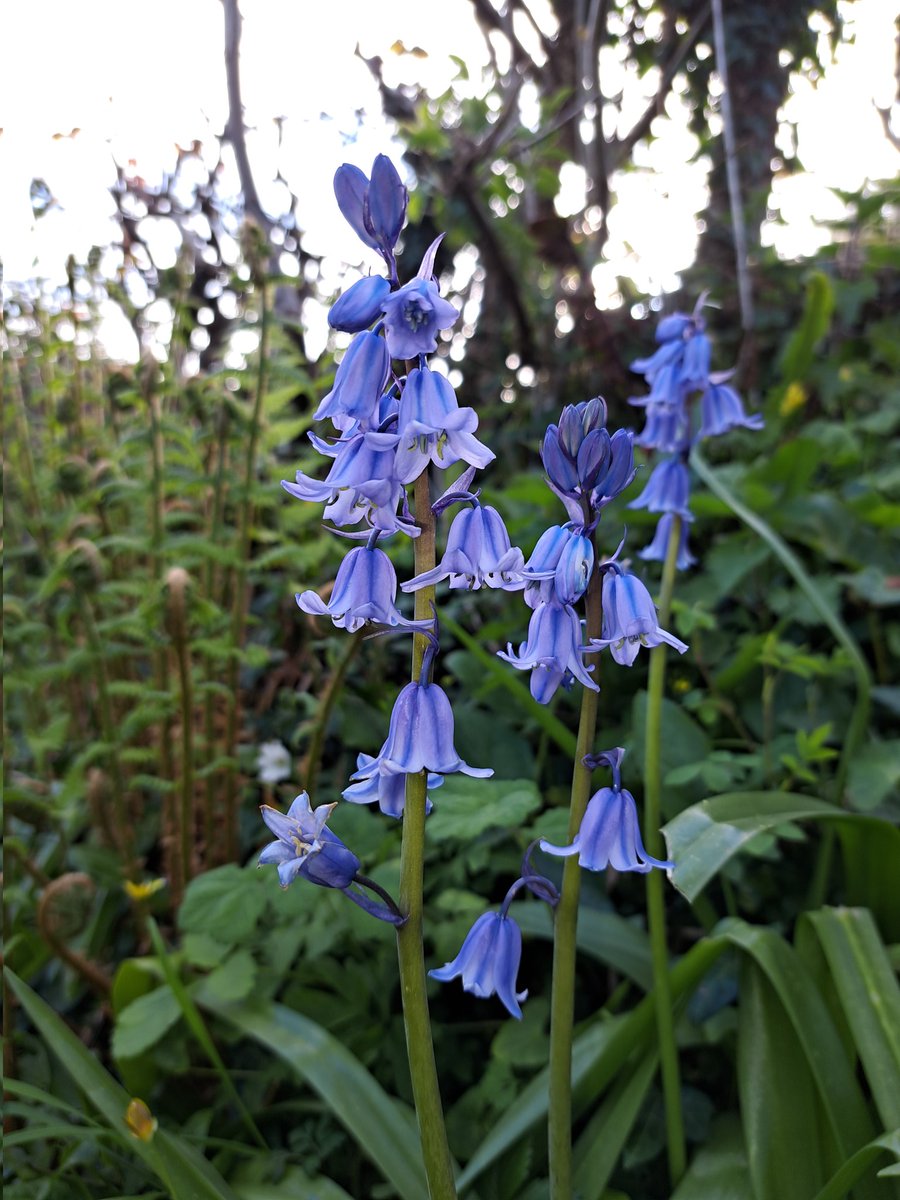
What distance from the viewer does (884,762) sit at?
1910mm

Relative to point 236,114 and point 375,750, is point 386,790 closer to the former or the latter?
point 375,750

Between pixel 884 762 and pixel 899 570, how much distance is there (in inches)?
39.7

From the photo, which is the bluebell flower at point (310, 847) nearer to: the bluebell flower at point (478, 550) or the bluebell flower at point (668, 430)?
the bluebell flower at point (478, 550)

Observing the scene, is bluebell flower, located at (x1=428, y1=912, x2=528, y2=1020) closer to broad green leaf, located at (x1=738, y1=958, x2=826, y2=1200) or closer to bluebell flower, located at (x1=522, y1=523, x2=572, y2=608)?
bluebell flower, located at (x1=522, y1=523, x2=572, y2=608)

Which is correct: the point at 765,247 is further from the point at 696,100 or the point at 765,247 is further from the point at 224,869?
the point at 224,869

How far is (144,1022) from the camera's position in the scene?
5.42 ft

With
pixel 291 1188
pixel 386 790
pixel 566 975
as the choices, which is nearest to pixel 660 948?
pixel 566 975

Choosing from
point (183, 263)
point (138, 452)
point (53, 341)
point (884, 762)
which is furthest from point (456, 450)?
point (53, 341)

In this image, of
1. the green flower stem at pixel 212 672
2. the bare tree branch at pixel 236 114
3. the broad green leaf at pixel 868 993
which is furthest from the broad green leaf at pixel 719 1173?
the bare tree branch at pixel 236 114

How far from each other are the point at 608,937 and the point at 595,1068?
27cm

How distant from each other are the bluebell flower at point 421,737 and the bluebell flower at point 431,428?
254 mm

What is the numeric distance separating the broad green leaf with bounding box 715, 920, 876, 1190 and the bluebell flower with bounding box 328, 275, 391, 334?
3.82 feet

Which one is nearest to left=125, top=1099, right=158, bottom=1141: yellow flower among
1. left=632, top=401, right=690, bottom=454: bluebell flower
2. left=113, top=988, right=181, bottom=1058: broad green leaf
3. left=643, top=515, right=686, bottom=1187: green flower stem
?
left=113, top=988, right=181, bottom=1058: broad green leaf

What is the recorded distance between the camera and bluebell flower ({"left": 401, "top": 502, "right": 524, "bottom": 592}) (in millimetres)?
993
